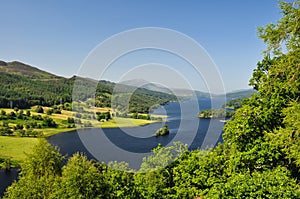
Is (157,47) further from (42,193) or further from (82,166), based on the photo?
(42,193)

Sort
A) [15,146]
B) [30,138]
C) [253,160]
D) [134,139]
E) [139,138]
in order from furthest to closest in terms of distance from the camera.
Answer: [30,138] → [15,146] → [139,138] → [134,139] → [253,160]

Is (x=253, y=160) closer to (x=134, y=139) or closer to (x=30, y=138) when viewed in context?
(x=134, y=139)

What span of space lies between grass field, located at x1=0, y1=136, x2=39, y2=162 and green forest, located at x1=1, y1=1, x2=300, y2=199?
55713 millimetres

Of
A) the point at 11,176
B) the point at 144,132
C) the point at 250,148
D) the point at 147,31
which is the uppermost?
the point at 147,31

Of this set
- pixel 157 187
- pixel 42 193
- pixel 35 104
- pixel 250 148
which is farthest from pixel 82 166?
pixel 35 104

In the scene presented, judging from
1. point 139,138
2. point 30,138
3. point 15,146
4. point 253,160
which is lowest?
point 15,146

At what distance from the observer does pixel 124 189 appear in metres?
14.0

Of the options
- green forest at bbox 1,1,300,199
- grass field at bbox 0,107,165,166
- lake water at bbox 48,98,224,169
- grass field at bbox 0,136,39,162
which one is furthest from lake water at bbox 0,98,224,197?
green forest at bbox 1,1,300,199

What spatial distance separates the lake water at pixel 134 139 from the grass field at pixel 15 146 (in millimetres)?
7526

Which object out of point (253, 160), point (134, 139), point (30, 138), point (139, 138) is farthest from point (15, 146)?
point (253, 160)

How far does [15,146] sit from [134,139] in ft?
122

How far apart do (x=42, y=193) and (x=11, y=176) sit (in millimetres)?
44332

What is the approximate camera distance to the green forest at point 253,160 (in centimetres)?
828

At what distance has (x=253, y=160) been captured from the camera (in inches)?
382
